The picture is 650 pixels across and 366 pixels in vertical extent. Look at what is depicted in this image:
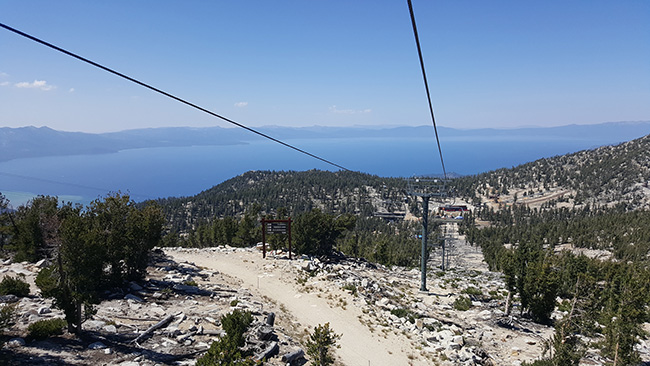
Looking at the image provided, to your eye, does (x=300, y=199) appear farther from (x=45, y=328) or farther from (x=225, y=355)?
(x=225, y=355)

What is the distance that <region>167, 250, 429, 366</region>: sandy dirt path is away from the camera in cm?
1650

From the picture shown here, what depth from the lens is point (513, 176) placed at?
18375cm

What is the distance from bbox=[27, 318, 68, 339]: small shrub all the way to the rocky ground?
0.44 metres

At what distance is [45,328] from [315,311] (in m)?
13.7

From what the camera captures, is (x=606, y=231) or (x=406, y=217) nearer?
(x=606, y=231)

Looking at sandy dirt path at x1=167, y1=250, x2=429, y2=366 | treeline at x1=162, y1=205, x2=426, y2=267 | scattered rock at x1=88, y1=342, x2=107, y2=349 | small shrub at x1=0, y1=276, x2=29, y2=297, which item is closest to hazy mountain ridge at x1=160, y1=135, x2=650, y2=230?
treeline at x1=162, y1=205, x2=426, y2=267

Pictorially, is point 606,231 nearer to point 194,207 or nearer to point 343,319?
point 343,319

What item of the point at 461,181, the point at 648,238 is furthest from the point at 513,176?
the point at 648,238

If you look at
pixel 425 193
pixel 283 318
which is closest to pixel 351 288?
pixel 283 318

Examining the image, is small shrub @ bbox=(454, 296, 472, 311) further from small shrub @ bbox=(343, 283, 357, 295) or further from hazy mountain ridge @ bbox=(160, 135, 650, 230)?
hazy mountain ridge @ bbox=(160, 135, 650, 230)

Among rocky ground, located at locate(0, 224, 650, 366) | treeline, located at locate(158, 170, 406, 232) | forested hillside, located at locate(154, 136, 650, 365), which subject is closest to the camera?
rocky ground, located at locate(0, 224, 650, 366)

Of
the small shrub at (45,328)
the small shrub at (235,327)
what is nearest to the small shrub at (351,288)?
the small shrub at (235,327)

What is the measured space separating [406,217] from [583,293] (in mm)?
147201

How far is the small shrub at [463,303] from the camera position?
87.8 feet
